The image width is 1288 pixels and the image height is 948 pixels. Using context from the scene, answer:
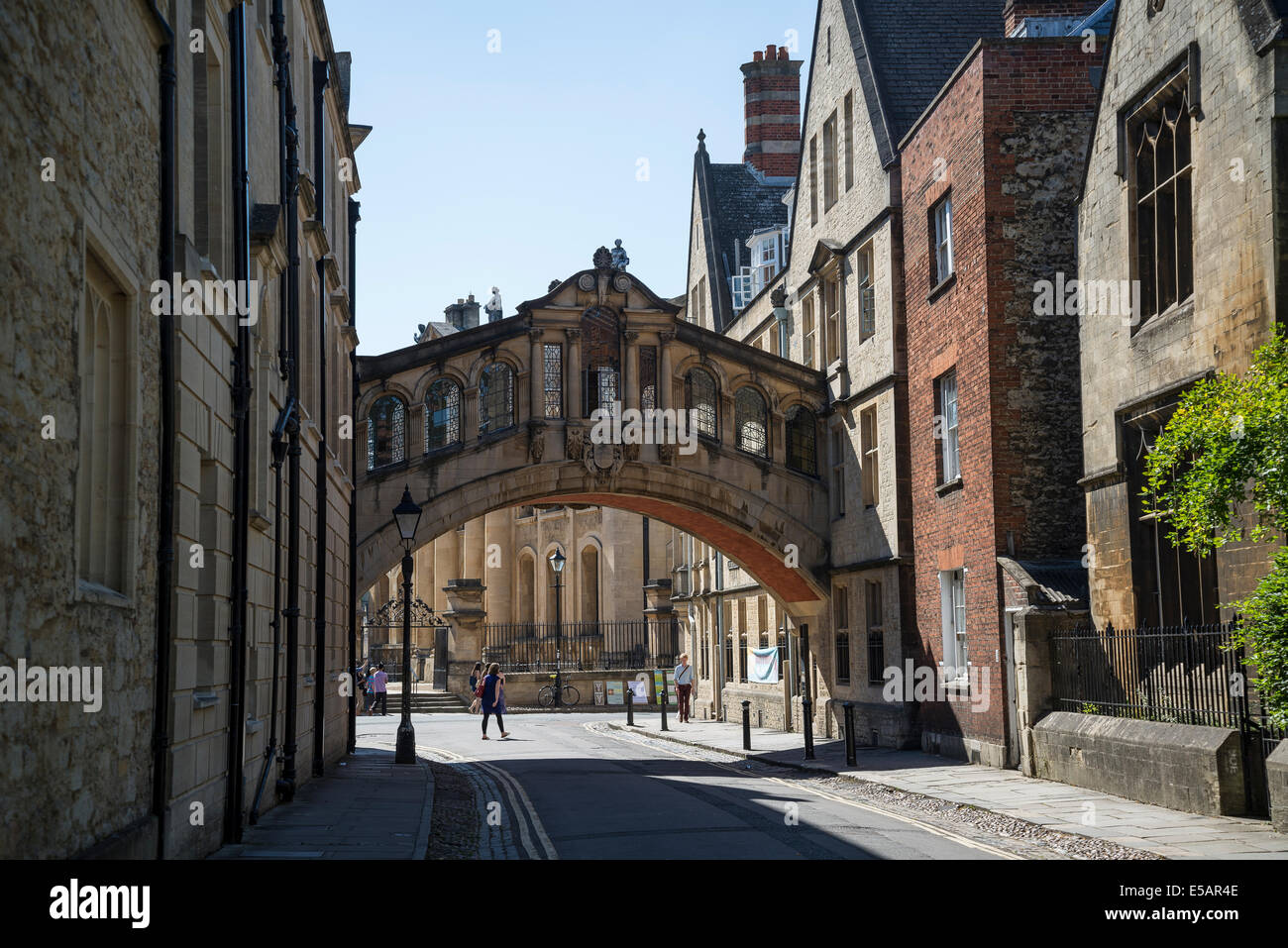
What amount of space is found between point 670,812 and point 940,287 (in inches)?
424

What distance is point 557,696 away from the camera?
45.8 m

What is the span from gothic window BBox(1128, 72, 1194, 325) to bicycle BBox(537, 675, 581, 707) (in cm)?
3158

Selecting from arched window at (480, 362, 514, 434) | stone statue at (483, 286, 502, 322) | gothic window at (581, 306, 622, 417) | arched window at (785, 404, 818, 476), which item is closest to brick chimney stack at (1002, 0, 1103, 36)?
arched window at (785, 404, 818, 476)

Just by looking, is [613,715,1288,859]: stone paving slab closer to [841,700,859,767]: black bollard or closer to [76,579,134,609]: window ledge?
[841,700,859,767]: black bollard

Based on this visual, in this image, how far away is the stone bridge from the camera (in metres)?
26.9

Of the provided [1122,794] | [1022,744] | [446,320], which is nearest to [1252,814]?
[1122,794]

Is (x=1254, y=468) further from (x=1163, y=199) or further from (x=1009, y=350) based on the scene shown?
(x=1009, y=350)

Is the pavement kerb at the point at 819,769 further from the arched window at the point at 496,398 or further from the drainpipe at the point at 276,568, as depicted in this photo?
the arched window at the point at 496,398

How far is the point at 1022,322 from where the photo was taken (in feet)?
66.9

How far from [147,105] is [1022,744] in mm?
13229

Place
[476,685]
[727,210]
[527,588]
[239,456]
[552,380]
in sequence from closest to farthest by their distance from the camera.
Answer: [239,456]
[552,380]
[476,685]
[727,210]
[527,588]

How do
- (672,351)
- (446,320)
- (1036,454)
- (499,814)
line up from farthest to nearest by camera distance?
(446,320), (672,351), (1036,454), (499,814)

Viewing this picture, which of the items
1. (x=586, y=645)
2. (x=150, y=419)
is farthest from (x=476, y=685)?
(x=150, y=419)

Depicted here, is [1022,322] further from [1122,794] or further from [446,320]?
[446,320]
